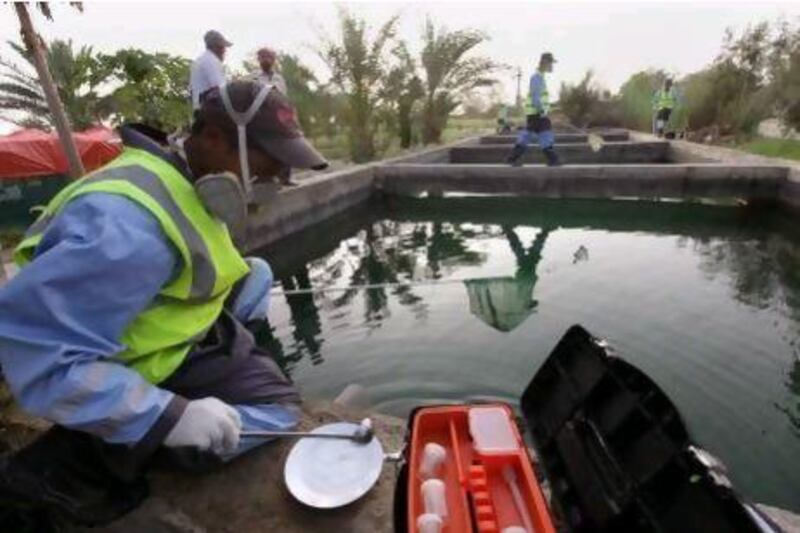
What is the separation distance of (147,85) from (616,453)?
988 cm

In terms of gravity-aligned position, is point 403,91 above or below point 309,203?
above

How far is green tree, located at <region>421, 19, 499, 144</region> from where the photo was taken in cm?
1529

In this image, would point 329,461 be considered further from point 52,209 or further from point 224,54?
point 224,54

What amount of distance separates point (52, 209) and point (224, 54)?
5695mm

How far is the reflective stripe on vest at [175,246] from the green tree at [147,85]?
8242 millimetres

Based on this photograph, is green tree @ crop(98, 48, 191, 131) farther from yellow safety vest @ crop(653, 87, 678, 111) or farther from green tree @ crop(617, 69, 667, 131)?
green tree @ crop(617, 69, 667, 131)

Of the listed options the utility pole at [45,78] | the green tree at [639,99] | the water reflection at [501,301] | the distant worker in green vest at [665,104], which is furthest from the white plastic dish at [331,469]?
the green tree at [639,99]

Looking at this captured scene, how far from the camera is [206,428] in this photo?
5.26 ft

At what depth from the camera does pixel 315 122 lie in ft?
53.3

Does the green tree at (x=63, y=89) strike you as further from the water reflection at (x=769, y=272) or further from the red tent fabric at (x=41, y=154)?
the water reflection at (x=769, y=272)

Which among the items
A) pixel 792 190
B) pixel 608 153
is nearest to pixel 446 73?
pixel 608 153

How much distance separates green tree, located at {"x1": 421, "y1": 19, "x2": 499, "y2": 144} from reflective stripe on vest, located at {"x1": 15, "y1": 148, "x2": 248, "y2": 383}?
48.9 feet

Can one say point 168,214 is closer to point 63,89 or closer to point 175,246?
point 175,246

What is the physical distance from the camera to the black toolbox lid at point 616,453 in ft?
4.13
